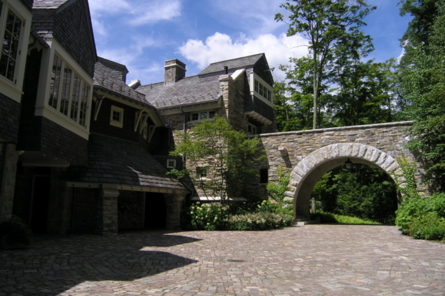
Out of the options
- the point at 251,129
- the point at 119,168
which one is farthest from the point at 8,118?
the point at 251,129

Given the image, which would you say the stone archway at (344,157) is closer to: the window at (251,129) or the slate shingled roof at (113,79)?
the window at (251,129)

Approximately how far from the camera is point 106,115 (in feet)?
50.5

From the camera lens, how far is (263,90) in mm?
22391

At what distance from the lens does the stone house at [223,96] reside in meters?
18.7

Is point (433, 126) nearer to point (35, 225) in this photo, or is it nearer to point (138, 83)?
point (35, 225)

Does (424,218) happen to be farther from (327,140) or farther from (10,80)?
(10,80)

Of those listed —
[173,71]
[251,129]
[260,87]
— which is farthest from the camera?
[173,71]

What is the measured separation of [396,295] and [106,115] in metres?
13.2

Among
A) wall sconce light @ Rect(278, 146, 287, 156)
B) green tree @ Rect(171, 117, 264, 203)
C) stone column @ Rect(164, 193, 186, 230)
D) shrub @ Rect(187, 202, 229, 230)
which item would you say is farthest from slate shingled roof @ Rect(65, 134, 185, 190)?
wall sconce light @ Rect(278, 146, 287, 156)

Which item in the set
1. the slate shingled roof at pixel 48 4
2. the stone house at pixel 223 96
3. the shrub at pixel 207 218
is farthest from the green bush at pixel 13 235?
the stone house at pixel 223 96

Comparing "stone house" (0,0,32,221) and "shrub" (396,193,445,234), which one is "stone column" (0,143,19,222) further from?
"shrub" (396,193,445,234)

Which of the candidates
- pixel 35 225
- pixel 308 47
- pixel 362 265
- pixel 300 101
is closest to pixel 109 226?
pixel 35 225

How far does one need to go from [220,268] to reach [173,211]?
27.6ft

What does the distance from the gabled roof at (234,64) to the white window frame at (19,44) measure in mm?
14196
